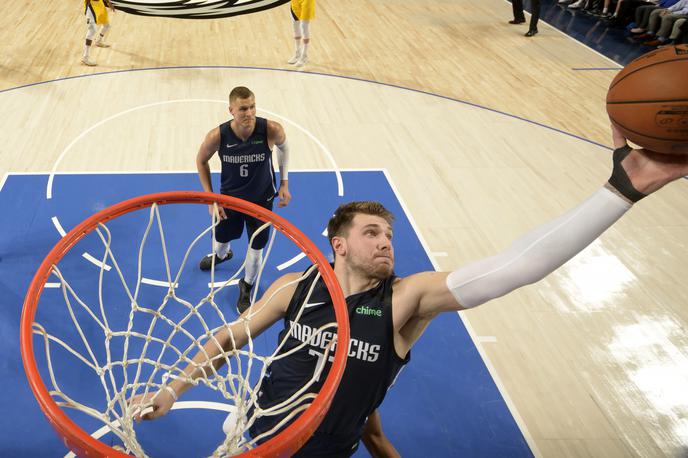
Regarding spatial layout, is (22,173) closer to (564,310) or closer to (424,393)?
(424,393)

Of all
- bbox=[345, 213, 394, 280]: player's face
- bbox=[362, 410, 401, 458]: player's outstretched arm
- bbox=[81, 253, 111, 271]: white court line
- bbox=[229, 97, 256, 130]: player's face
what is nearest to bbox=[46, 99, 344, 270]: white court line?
bbox=[81, 253, 111, 271]: white court line

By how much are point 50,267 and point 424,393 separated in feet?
9.39

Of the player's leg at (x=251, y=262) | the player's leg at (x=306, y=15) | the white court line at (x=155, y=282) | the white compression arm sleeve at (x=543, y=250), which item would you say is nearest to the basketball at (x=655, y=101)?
the white compression arm sleeve at (x=543, y=250)

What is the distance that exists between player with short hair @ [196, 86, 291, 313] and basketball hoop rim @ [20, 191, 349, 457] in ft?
6.14

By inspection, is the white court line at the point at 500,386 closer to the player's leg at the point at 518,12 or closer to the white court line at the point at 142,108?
the white court line at the point at 142,108

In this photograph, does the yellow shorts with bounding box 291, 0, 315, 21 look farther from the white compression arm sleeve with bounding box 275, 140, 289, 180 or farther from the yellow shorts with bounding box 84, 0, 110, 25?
the white compression arm sleeve with bounding box 275, 140, 289, 180

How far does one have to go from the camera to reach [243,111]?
4371 millimetres

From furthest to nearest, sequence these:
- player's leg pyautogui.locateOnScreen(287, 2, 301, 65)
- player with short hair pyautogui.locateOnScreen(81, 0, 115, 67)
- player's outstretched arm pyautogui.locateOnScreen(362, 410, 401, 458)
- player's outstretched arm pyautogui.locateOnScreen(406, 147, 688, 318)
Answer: player's leg pyautogui.locateOnScreen(287, 2, 301, 65)
player with short hair pyautogui.locateOnScreen(81, 0, 115, 67)
player's outstretched arm pyautogui.locateOnScreen(362, 410, 401, 458)
player's outstretched arm pyautogui.locateOnScreen(406, 147, 688, 318)

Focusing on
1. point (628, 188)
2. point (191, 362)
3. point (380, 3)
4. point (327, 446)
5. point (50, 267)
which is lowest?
point (380, 3)

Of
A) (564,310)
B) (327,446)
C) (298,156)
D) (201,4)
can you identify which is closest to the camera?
(327,446)

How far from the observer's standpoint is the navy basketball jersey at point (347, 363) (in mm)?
2605

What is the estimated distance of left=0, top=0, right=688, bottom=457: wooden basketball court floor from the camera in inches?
179

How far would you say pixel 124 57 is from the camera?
9688 millimetres

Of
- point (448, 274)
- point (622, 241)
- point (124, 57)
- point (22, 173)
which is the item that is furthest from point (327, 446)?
point (124, 57)
